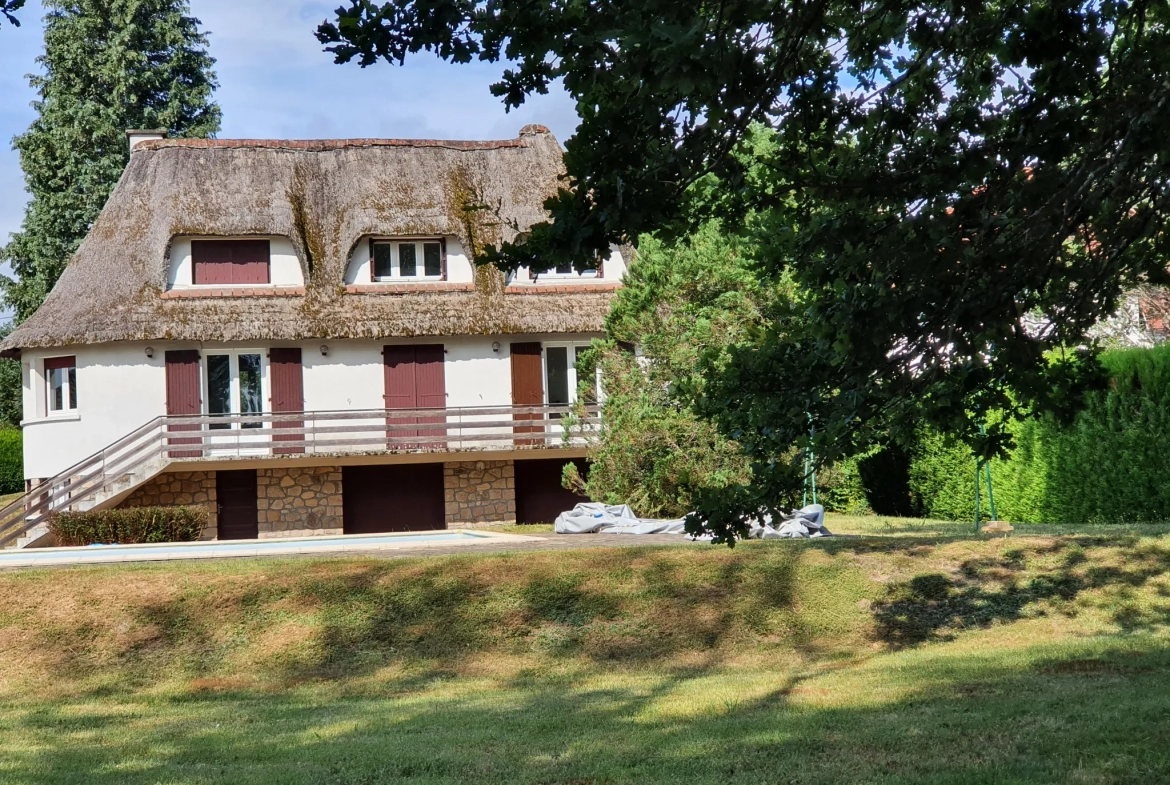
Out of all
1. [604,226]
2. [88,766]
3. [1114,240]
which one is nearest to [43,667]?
[88,766]

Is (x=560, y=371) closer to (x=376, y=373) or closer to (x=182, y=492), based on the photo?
(x=376, y=373)

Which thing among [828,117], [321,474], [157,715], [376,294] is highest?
[376,294]

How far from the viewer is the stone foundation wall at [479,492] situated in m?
25.6

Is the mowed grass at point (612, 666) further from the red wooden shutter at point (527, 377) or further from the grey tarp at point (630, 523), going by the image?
the red wooden shutter at point (527, 377)

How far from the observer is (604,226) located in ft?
15.0

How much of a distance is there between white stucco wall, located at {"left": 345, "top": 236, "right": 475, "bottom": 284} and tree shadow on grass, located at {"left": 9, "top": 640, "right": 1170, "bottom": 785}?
1683 cm

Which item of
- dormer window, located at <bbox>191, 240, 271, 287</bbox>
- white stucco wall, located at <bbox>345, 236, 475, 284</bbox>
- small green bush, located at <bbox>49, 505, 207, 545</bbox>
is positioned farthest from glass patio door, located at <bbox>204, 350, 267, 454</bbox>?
small green bush, located at <bbox>49, 505, 207, 545</bbox>

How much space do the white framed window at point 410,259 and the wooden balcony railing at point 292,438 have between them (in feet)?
11.0

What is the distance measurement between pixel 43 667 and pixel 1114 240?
9.68 meters

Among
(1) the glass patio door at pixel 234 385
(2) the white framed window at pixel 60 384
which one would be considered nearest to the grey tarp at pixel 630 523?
(1) the glass patio door at pixel 234 385

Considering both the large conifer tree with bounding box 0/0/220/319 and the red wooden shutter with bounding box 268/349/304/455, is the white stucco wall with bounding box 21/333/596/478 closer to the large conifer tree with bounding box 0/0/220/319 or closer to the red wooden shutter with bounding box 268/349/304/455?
the red wooden shutter with bounding box 268/349/304/455

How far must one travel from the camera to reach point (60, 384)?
25.5 metres

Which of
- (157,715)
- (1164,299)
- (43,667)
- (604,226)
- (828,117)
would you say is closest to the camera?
(604,226)

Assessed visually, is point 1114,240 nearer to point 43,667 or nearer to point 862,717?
point 862,717
